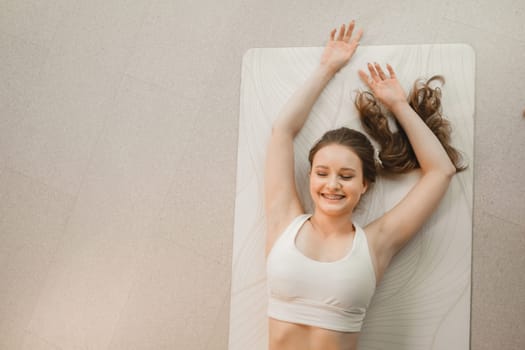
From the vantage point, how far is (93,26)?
2184 mm

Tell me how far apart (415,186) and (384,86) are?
1.37 feet

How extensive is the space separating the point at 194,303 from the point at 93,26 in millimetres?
1390

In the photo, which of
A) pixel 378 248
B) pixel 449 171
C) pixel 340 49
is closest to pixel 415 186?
pixel 449 171

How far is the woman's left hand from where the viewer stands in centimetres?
187

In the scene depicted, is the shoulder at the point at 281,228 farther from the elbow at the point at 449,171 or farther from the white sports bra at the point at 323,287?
the elbow at the point at 449,171

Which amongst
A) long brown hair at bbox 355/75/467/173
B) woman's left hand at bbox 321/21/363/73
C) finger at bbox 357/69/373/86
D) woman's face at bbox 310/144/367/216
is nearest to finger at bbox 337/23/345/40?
woman's left hand at bbox 321/21/363/73

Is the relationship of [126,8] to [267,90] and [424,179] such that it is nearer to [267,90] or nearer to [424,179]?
[267,90]

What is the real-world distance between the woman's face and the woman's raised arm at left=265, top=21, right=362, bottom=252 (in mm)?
160

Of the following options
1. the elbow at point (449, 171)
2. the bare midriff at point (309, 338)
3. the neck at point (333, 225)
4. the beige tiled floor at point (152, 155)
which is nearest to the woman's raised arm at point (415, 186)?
the elbow at point (449, 171)

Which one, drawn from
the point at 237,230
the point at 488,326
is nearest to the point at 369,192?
the point at 237,230

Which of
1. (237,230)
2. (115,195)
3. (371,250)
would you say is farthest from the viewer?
(115,195)

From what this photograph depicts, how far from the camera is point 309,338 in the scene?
1.55m

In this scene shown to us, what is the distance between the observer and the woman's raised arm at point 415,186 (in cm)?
165

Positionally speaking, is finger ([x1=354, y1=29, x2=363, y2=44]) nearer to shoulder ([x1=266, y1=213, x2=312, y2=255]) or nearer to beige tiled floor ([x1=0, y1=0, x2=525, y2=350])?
beige tiled floor ([x1=0, y1=0, x2=525, y2=350])
